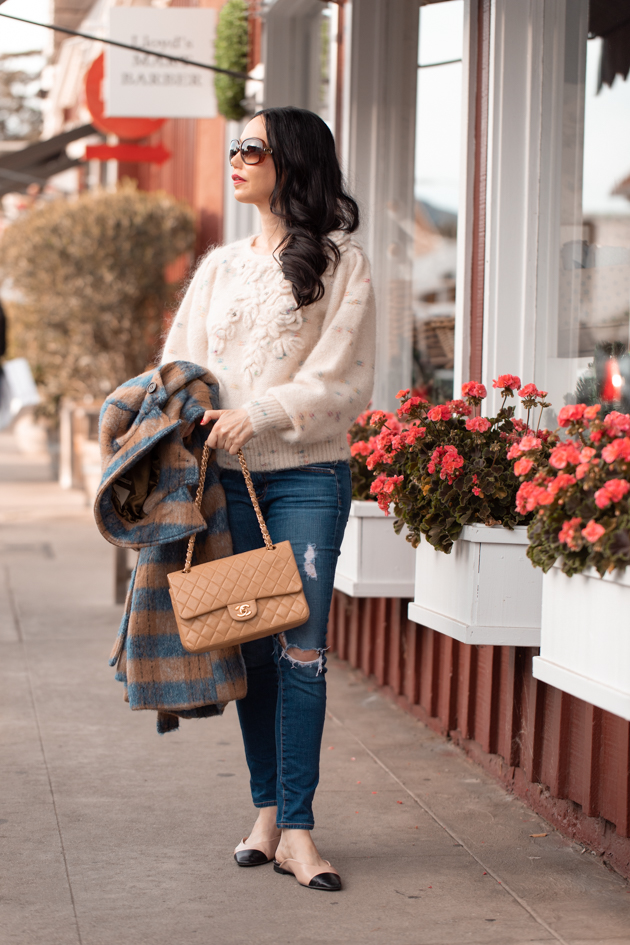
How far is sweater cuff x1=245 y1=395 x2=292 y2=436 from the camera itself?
264 centimetres

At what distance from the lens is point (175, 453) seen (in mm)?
2701

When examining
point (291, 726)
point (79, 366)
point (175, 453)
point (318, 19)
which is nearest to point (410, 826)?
point (291, 726)

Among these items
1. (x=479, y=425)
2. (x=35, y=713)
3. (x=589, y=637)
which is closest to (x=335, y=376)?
(x=479, y=425)

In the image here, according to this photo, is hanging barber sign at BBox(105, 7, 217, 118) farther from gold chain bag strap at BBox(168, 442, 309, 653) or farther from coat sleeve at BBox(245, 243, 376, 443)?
gold chain bag strap at BBox(168, 442, 309, 653)

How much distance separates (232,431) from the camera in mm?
2633

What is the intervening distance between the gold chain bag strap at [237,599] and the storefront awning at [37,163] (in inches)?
392

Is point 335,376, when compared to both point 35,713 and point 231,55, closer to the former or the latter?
point 35,713

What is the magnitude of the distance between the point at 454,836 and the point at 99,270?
8825mm

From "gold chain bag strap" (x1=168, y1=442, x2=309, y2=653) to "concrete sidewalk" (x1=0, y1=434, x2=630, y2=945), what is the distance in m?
0.67

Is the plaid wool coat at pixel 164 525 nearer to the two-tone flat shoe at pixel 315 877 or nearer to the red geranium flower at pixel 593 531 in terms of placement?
the two-tone flat shoe at pixel 315 877

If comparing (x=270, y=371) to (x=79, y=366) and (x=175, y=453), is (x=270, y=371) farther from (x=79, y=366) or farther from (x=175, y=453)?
(x=79, y=366)

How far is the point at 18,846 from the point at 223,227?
22.3 ft

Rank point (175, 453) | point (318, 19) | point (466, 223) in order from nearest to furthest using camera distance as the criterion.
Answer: point (175, 453)
point (466, 223)
point (318, 19)

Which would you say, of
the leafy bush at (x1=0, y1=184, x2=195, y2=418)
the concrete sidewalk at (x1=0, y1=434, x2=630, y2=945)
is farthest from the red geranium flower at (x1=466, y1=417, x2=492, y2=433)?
the leafy bush at (x1=0, y1=184, x2=195, y2=418)
